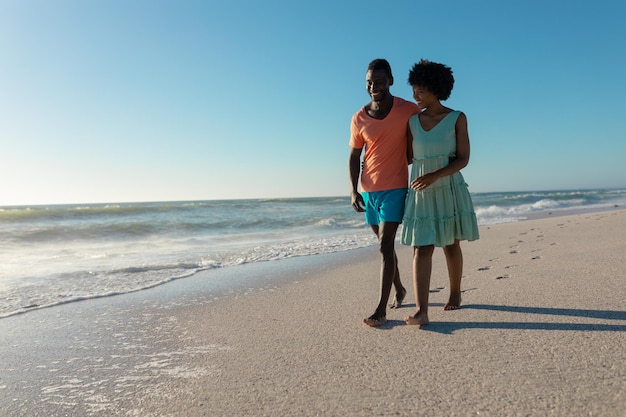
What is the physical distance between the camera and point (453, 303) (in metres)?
3.24

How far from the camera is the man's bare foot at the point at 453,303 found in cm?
323

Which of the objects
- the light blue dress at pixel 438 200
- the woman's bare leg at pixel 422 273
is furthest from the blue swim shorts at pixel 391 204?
the woman's bare leg at pixel 422 273

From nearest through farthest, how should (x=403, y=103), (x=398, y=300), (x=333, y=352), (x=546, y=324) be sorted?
1. (x=333, y=352)
2. (x=546, y=324)
3. (x=403, y=103)
4. (x=398, y=300)

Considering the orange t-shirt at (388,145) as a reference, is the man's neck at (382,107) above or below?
above

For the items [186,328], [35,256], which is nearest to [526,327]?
[186,328]

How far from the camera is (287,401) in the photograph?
6.22 ft

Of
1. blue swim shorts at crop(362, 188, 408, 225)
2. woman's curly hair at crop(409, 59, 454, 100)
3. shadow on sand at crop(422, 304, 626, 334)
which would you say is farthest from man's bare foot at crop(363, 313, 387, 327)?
woman's curly hair at crop(409, 59, 454, 100)

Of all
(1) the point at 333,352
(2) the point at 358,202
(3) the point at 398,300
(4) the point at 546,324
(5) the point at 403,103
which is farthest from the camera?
(3) the point at 398,300

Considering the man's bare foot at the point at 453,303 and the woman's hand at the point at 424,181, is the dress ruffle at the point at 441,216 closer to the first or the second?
the woman's hand at the point at 424,181

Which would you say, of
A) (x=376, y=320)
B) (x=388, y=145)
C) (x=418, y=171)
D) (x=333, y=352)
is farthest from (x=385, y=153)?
(x=333, y=352)

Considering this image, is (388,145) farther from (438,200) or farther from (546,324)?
(546,324)

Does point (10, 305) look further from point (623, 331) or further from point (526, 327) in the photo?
point (623, 331)

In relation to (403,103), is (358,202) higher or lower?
lower

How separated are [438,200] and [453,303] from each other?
0.79 meters
